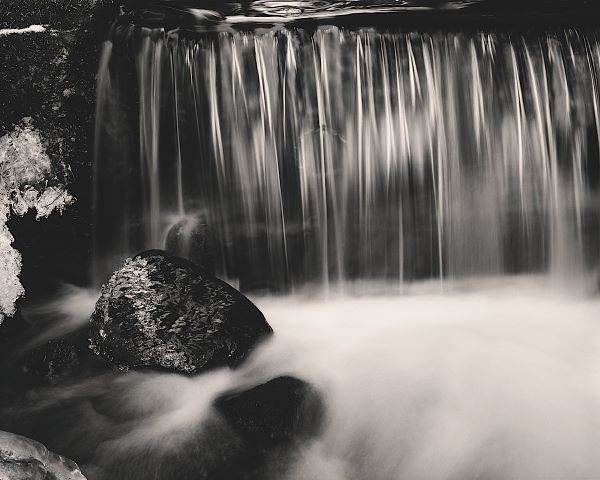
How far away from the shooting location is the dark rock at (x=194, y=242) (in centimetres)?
505

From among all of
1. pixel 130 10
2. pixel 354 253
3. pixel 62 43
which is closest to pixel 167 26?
pixel 130 10

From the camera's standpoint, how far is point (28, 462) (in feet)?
8.34

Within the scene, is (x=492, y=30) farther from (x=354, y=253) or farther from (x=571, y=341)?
(x=571, y=341)

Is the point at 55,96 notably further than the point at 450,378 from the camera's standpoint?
Yes

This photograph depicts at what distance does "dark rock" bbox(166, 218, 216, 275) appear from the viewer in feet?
16.6

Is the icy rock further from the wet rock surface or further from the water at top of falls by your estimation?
the water at top of falls

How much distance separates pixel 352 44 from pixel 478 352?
7.34ft

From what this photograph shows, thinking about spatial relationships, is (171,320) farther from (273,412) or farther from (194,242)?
(194,242)

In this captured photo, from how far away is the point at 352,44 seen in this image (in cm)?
496

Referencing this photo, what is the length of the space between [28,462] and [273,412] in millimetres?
1165

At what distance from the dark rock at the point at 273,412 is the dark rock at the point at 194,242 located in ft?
5.39

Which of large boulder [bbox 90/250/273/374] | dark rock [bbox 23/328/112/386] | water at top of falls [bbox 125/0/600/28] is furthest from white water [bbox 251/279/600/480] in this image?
water at top of falls [bbox 125/0/600/28]

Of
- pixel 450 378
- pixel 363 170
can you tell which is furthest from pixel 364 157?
pixel 450 378

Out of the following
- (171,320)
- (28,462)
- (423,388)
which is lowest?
(423,388)
